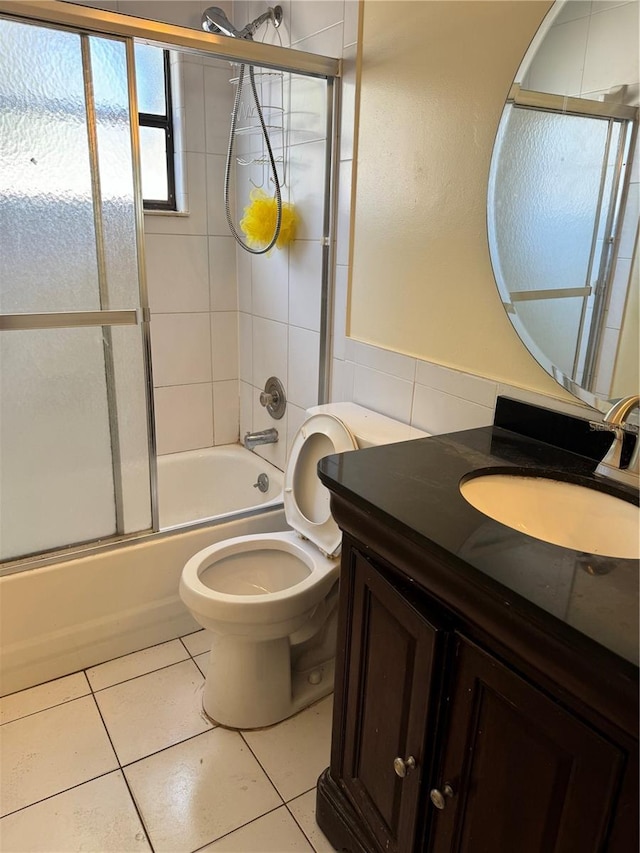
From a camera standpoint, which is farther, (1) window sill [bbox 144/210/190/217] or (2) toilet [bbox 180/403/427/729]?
(1) window sill [bbox 144/210/190/217]

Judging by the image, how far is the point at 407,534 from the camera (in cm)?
91

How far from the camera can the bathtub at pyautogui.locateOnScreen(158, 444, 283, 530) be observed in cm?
263

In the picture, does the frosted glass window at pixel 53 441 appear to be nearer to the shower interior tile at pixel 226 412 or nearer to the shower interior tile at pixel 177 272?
the shower interior tile at pixel 177 272

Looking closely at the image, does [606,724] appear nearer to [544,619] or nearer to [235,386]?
[544,619]

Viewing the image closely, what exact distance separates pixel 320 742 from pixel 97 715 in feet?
2.11

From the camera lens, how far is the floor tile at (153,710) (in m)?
1.64

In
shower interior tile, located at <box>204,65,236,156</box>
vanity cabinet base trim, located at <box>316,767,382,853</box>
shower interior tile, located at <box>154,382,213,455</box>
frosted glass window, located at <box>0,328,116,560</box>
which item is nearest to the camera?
vanity cabinet base trim, located at <box>316,767,382,853</box>

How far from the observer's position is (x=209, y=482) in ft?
9.04

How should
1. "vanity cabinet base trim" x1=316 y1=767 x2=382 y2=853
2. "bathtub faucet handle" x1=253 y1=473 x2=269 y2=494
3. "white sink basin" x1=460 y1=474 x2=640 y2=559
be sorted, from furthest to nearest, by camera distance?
"bathtub faucet handle" x1=253 y1=473 x2=269 y2=494, "vanity cabinet base trim" x1=316 y1=767 x2=382 y2=853, "white sink basin" x1=460 y1=474 x2=640 y2=559

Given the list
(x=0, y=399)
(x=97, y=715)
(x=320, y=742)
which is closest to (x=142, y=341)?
(x=0, y=399)

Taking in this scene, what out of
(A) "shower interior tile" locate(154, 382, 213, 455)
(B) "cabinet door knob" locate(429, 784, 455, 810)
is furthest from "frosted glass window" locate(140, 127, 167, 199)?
(B) "cabinet door knob" locate(429, 784, 455, 810)

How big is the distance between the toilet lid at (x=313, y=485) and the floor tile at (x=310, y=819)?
0.61m

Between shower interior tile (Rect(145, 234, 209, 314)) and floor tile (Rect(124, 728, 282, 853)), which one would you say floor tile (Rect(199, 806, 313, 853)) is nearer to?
floor tile (Rect(124, 728, 282, 853))

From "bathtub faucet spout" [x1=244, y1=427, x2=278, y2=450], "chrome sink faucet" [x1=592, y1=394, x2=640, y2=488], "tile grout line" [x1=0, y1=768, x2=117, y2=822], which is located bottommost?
"tile grout line" [x1=0, y1=768, x2=117, y2=822]
